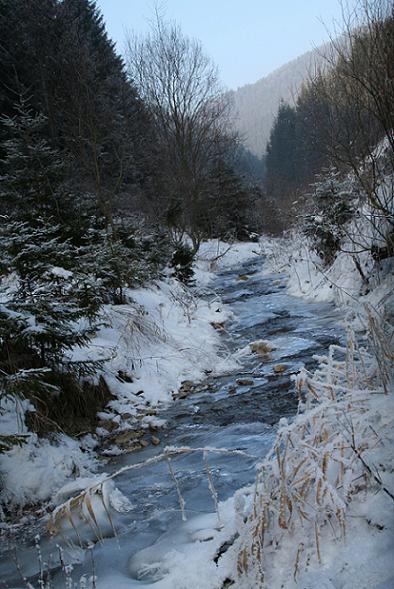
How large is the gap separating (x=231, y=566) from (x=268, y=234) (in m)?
27.2

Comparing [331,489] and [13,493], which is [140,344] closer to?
[13,493]

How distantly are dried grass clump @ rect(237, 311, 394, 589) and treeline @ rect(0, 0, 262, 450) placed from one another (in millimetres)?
1555

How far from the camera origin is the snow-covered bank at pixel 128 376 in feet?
10.3

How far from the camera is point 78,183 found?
998 centimetres

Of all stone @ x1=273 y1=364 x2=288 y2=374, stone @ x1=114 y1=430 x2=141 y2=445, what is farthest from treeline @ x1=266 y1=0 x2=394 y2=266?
stone @ x1=114 y1=430 x2=141 y2=445

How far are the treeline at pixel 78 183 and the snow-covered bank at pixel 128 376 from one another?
24cm

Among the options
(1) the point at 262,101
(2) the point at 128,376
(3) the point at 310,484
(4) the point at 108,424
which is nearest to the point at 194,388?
(2) the point at 128,376

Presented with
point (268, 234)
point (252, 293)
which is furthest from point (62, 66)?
point (268, 234)

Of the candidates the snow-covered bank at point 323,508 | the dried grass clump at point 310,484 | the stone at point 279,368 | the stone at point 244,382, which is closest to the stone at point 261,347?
the stone at point 279,368

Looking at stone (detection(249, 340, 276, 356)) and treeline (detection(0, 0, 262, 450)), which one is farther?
stone (detection(249, 340, 276, 356))

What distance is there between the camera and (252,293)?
1127cm

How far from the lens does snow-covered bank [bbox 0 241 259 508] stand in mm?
3150

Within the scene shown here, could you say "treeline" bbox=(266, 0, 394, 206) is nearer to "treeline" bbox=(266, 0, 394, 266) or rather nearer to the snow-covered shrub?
"treeline" bbox=(266, 0, 394, 266)

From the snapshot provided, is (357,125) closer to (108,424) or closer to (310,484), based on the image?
(108,424)
